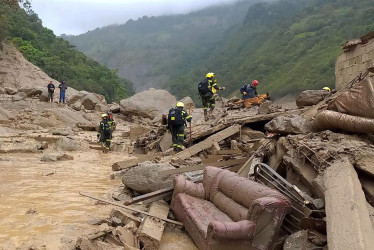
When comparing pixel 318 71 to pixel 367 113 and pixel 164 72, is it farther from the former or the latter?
pixel 164 72

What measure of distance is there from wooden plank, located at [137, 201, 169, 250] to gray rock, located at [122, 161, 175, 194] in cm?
79

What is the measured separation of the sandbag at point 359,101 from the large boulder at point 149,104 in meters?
16.4

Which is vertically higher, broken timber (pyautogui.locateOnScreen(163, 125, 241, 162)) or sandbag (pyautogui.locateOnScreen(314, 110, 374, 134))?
sandbag (pyautogui.locateOnScreen(314, 110, 374, 134))

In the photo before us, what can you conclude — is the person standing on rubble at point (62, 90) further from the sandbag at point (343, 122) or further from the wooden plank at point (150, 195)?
the sandbag at point (343, 122)

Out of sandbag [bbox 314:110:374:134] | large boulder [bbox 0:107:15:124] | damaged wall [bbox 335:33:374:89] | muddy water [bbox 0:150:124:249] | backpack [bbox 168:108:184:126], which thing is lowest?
large boulder [bbox 0:107:15:124]

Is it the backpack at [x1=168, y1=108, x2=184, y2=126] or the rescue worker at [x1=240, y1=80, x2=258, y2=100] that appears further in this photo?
the rescue worker at [x1=240, y1=80, x2=258, y2=100]

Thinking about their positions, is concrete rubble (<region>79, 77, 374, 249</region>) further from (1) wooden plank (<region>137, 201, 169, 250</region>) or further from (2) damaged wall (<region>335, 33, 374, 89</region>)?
(2) damaged wall (<region>335, 33, 374, 89</region>)

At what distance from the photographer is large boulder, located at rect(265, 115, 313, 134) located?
5.65m

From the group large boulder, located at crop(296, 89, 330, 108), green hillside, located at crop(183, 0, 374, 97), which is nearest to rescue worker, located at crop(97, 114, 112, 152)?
large boulder, located at crop(296, 89, 330, 108)

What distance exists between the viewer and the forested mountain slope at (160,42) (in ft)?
373

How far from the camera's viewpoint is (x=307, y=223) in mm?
3559

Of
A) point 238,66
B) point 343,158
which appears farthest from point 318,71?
point 343,158

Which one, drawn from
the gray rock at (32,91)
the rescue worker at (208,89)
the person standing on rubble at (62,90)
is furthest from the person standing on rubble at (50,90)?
the rescue worker at (208,89)

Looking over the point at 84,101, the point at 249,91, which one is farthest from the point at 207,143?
the point at 84,101
